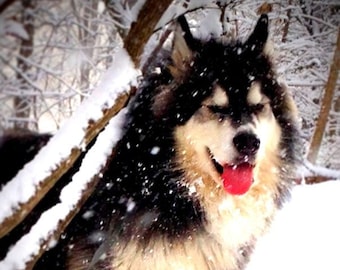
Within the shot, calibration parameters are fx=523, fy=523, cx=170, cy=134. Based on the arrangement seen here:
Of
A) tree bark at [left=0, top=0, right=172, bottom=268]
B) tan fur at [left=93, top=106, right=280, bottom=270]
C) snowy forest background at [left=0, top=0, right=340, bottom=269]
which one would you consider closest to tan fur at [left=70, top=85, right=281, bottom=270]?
tan fur at [left=93, top=106, right=280, bottom=270]

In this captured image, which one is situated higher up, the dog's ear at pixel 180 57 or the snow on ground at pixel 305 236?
the dog's ear at pixel 180 57

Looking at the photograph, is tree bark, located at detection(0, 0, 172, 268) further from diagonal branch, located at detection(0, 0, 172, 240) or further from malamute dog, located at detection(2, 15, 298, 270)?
malamute dog, located at detection(2, 15, 298, 270)

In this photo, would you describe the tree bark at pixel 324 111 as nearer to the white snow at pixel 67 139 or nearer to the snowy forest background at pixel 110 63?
the snowy forest background at pixel 110 63

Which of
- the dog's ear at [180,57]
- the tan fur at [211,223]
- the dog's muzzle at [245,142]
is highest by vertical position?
the dog's ear at [180,57]

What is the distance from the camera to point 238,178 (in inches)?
61.8

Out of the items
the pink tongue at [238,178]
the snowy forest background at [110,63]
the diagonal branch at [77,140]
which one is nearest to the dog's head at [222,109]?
the pink tongue at [238,178]

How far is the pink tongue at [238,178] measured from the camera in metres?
1.53

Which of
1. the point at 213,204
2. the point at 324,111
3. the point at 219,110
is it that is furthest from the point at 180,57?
the point at 324,111

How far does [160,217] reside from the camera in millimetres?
1569

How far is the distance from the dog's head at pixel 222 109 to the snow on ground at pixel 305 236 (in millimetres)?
509

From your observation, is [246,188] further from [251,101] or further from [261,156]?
[251,101]

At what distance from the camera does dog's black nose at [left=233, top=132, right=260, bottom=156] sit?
146 centimetres

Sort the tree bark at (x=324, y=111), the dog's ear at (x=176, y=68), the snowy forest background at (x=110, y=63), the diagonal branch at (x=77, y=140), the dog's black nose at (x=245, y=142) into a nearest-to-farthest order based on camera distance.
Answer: the diagonal branch at (x=77, y=140), the dog's black nose at (x=245, y=142), the dog's ear at (x=176, y=68), the snowy forest background at (x=110, y=63), the tree bark at (x=324, y=111)

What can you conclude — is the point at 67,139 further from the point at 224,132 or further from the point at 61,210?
the point at 224,132
